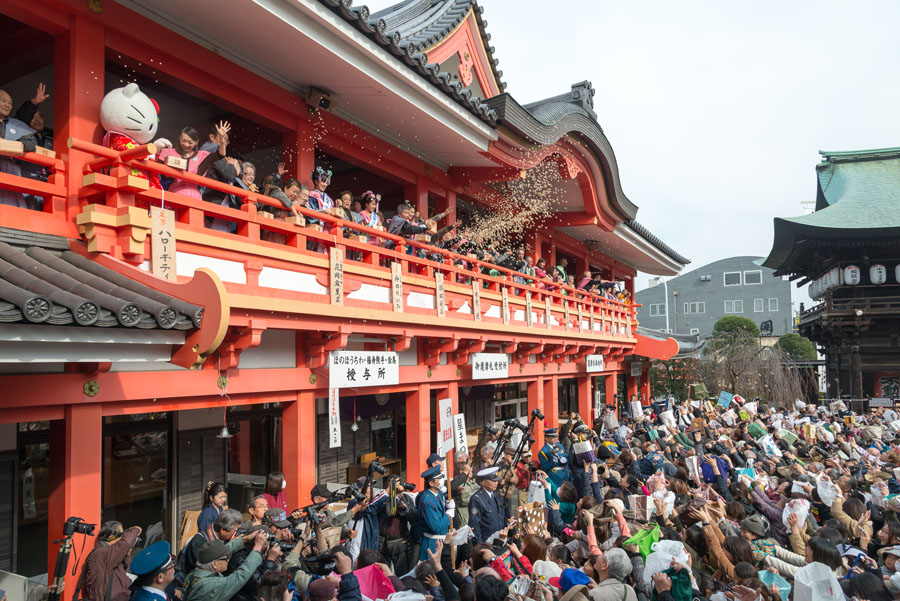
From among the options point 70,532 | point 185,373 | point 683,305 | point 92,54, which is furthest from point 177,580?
point 683,305

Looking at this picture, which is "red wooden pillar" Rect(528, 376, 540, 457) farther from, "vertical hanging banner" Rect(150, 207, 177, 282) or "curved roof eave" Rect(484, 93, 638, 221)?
"vertical hanging banner" Rect(150, 207, 177, 282)

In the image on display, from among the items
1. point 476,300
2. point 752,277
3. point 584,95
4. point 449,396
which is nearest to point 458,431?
point 449,396

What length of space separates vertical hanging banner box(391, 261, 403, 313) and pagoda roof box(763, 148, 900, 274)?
25.2 meters

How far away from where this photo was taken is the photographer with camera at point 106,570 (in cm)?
445

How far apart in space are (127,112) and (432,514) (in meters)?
4.82

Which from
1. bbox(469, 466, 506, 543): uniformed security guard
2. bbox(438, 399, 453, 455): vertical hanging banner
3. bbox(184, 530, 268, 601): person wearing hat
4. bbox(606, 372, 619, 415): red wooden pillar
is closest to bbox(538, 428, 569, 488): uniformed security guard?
bbox(438, 399, 453, 455): vertical hanging banner

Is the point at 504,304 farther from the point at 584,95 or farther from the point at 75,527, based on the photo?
the point at 584,95

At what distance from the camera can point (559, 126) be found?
424 inches

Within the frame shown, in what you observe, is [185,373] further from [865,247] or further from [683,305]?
[683,305]

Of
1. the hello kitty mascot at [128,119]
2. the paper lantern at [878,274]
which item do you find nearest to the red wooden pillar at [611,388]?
the paper lantern at [878,274]

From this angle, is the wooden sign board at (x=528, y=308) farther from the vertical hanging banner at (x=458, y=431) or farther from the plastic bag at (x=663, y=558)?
the plastic bag at (x=663, y=558)

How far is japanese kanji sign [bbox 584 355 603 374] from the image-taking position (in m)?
16.1

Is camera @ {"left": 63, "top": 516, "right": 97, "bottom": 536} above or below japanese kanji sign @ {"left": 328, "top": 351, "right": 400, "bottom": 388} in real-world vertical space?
below

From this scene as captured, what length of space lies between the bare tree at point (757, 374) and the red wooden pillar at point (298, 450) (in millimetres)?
26013
